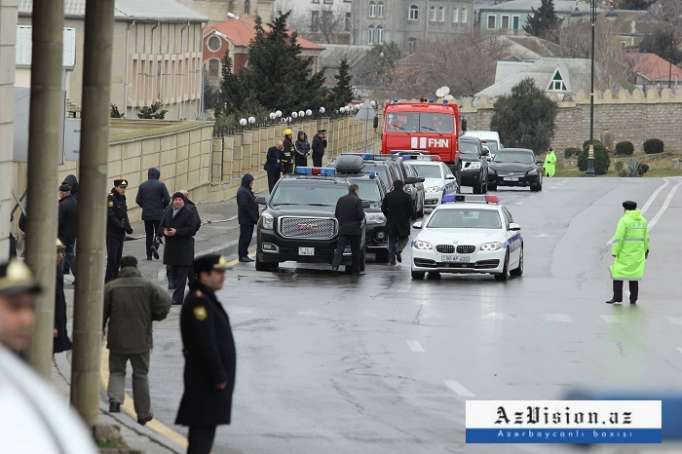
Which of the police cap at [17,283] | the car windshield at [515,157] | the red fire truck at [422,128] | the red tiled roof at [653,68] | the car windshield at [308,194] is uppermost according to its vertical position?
the red tiled roof at [653,68]

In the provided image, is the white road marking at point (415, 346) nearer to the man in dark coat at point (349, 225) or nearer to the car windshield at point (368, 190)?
the man in dark coat at point (349, 225)

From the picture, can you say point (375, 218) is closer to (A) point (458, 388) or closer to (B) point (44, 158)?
(A) point (458, 388)

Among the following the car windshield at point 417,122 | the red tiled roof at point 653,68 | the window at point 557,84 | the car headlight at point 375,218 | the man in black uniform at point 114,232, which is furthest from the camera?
the red tiled roof at point 653,68

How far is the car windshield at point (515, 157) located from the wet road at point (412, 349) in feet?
81.2

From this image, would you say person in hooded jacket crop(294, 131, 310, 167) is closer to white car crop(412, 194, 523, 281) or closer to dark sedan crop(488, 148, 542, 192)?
dark sedan crop(488, 148, 542, 192)

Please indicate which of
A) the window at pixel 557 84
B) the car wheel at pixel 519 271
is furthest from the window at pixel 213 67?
the car wheel at pixel 519 271

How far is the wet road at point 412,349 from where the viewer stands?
13.2m

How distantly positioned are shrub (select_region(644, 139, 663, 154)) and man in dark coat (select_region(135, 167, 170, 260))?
106 metres

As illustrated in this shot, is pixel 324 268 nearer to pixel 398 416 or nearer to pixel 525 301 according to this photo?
pixel 525 301

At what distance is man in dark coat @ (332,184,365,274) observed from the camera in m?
27.3

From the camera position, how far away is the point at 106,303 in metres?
13.1

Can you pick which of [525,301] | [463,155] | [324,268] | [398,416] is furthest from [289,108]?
[398,416]

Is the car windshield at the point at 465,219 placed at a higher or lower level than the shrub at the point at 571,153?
lower

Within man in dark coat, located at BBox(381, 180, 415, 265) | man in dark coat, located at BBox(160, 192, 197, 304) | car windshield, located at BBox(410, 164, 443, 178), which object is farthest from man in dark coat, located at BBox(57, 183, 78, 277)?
car windshield, located at BBox(410, 164, 443, 178)
